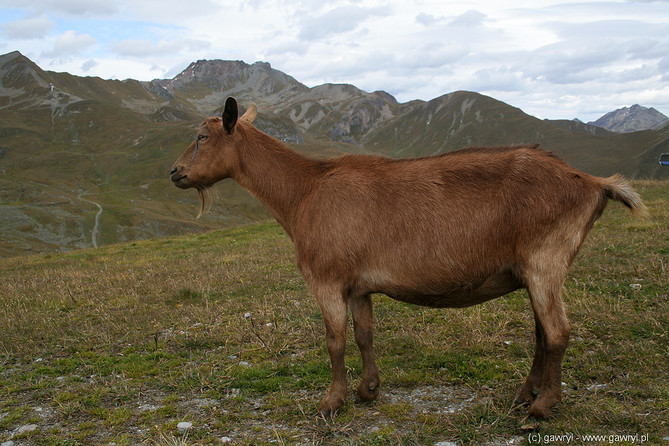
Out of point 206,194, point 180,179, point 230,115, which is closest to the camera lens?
point 230,115

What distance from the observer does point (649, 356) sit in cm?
642

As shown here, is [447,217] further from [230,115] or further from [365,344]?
[230,115]

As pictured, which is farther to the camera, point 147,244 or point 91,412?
point 147,244

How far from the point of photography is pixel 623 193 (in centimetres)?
525

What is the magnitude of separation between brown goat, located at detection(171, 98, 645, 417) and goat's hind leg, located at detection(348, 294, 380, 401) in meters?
0.01

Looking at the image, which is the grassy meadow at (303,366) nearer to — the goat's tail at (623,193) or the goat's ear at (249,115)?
the goat's tail at (623,193)

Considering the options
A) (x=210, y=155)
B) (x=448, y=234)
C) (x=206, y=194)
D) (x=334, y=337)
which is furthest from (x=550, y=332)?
(x=206, y=194)

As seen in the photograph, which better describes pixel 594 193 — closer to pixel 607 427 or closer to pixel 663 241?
pixel 607 427

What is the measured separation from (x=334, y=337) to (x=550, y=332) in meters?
2.51

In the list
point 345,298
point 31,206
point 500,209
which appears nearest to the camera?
point 500,209

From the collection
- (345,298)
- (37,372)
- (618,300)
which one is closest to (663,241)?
(618,300)

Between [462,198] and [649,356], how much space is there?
3.56 meters

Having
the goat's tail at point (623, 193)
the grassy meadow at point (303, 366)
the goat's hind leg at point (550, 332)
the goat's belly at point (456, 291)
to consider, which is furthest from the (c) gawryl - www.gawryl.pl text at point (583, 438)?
the goat's tail at point (623, 193)

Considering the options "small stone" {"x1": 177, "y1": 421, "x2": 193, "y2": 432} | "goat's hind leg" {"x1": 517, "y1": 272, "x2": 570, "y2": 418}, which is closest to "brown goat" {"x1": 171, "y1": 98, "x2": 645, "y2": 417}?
"goat's hind leg" {"x1": 517, "y1": 272, "x2": 570, "y2": 418}
